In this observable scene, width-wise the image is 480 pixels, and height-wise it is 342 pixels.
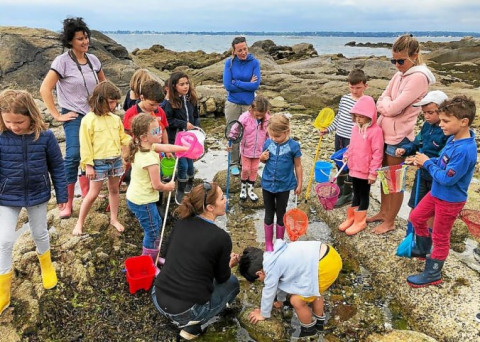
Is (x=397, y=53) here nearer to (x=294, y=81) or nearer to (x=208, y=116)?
(x=208, y=116)

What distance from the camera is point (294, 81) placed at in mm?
15734

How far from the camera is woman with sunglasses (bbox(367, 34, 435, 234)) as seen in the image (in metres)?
4.04

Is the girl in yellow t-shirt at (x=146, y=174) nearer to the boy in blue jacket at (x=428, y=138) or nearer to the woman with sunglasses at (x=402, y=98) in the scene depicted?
the woman with sunglasses at (x=402, y=98)

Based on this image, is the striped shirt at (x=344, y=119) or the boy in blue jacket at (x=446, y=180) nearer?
the boy in blue jacket at (x=446, y=180)

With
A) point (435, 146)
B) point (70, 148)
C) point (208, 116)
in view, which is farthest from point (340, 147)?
point (208, 116)

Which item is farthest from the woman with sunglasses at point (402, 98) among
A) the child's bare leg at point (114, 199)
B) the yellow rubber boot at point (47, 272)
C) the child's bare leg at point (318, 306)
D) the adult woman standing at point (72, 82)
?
the yellow rubber boot at point (47, 272)

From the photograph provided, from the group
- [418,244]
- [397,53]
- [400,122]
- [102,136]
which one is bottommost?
[418,244]

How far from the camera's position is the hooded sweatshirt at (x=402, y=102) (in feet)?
13.3

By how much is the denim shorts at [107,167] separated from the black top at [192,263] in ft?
5.23

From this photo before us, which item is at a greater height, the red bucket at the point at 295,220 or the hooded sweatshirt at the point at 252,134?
the hooded sweatshirt at the point at 252,134

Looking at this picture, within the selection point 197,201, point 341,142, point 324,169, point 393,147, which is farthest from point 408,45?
point 197,201

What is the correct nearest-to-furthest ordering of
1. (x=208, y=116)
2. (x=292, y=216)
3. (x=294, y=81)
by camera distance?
1. (x=292, y=216)
2. (x=208, y=116)
3. (x=294, y=81)

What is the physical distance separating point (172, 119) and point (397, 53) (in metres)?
2.96

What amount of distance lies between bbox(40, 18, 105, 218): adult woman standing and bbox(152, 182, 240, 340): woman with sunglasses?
2181 millimetres
